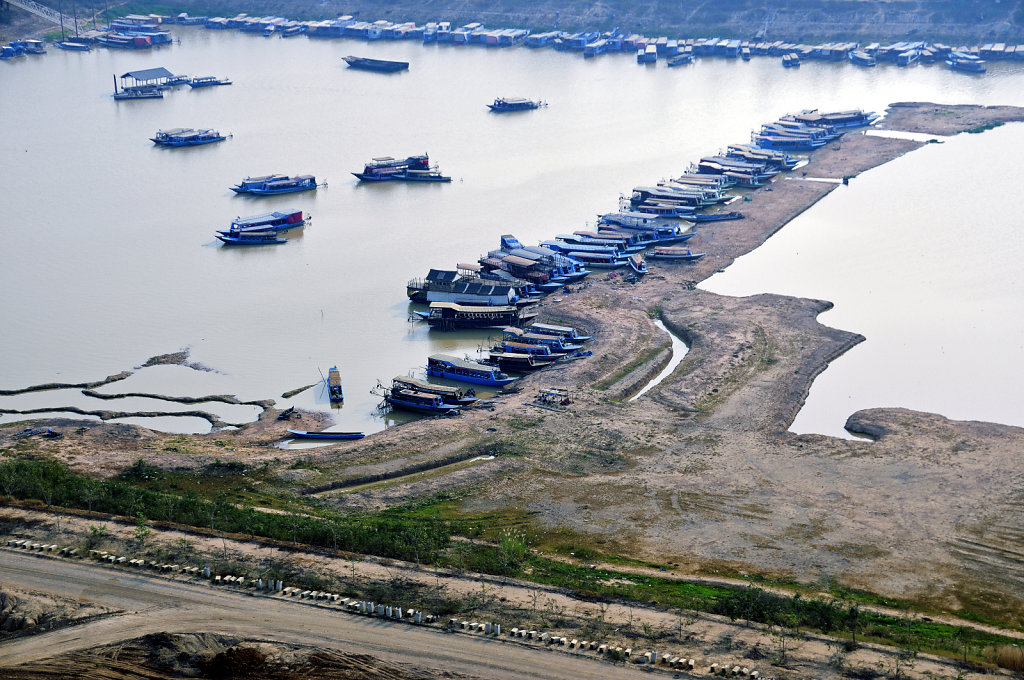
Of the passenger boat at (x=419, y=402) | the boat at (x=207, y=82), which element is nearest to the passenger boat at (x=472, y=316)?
the passenger boat at (x=419, y=402)

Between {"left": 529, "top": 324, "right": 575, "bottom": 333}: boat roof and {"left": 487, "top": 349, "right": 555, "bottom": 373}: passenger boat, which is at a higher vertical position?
{"left": 529, "top": 324, "right": 575, "bottom": 333}: boat roof

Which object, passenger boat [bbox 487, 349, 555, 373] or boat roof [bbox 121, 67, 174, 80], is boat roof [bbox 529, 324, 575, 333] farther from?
boat roof [bbox 121, 67, 174, 80]

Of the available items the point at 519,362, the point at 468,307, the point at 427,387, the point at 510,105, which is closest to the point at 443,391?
the point at 427,387

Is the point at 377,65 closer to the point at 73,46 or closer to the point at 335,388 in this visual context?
the point at 73,46

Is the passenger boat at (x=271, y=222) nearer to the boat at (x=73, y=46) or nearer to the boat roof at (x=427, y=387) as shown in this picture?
the boat roof at (x=427, y=387)

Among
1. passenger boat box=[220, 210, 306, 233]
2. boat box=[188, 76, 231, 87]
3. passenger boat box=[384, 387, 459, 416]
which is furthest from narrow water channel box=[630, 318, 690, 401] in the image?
boat box=[188, 76, 231, 87]
